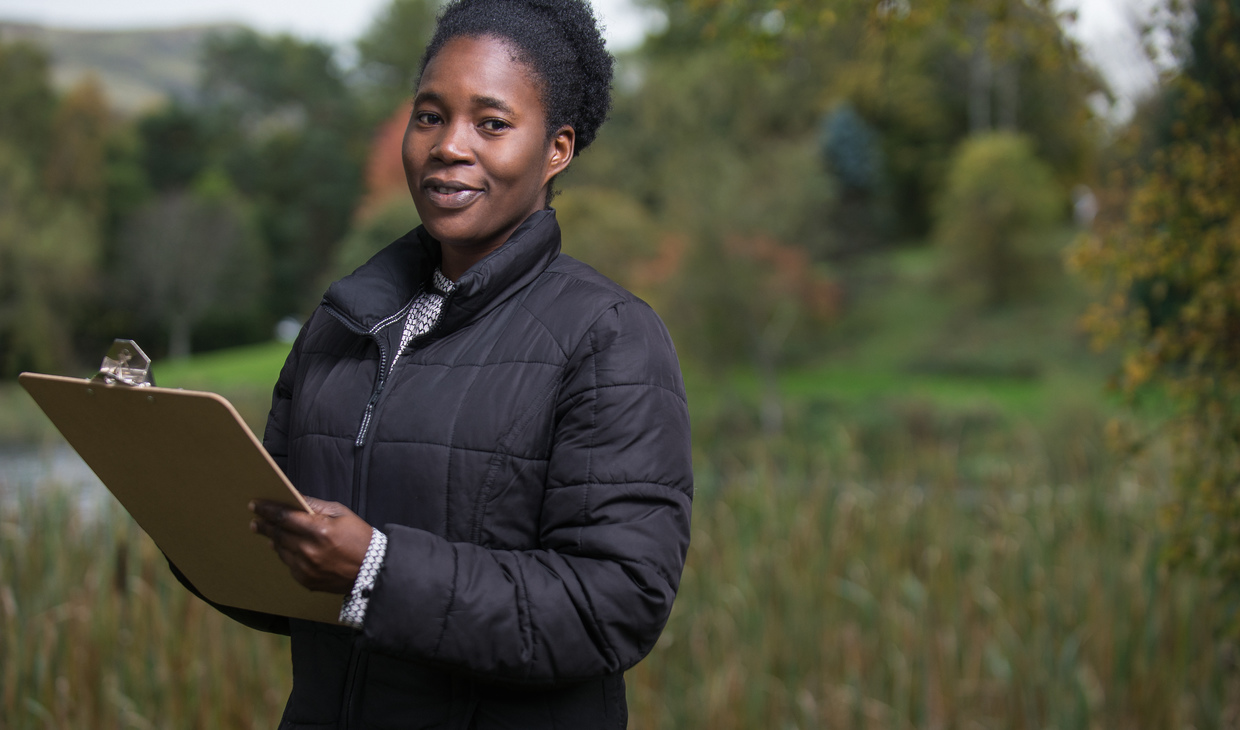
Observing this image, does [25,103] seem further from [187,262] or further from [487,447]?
[487,447]

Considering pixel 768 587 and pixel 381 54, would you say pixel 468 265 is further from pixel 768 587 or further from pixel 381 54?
pixel 381 54

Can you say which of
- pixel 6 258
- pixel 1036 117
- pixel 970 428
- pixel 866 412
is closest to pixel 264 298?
pixel 6 258

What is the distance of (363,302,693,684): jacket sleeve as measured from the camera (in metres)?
0.98

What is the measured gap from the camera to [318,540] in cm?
96

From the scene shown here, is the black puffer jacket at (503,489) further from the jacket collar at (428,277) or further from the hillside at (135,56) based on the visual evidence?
the hillside at (135,56)

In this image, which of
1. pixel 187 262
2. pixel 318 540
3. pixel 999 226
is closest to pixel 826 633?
pixel 318 540

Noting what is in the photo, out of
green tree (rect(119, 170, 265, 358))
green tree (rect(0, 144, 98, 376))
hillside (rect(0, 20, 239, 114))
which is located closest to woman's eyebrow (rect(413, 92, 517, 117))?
green tree (rect(0, 144, 98, 376))

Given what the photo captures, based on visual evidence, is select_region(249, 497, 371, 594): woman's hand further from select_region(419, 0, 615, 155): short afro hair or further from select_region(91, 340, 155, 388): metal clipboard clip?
select_region(419, 0, 615, 155): short afro hair

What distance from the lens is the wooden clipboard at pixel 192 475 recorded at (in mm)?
931

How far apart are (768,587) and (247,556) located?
2950 millimetres

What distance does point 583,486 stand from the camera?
1041 mm

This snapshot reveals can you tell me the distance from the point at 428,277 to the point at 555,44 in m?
0.32

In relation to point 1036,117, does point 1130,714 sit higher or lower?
lower

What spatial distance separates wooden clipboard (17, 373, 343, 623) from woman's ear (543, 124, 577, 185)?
0.49 metres
